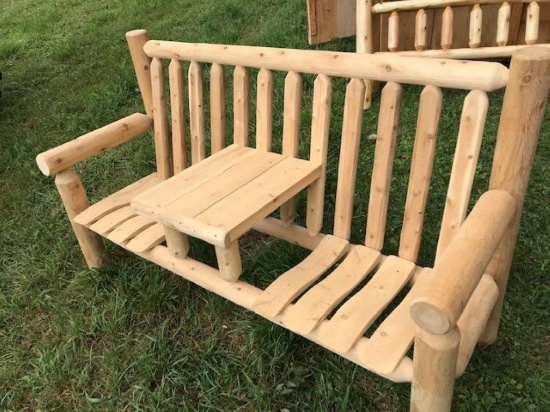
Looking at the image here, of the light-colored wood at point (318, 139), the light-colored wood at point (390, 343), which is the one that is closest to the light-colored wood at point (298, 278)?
the light-colored wood at point (318, 139)

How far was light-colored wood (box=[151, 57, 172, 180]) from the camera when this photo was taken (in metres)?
2.58

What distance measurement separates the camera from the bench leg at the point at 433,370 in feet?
4.42

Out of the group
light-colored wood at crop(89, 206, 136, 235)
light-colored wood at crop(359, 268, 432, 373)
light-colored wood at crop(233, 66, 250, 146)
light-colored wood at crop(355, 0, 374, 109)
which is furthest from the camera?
light-colored wood at crop(355, 0, 374, 109)

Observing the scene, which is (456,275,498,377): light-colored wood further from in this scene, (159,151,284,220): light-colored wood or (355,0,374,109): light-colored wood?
(355,0,374,109): light-colored wood

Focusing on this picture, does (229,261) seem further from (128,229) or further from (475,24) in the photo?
(475,24)

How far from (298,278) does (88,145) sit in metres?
1.24

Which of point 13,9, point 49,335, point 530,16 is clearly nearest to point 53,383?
point 49,335

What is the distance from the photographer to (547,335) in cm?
224

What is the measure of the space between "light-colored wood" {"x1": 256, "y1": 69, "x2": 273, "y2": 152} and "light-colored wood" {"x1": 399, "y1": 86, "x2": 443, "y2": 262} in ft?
2.24

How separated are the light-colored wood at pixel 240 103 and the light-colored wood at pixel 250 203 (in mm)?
300

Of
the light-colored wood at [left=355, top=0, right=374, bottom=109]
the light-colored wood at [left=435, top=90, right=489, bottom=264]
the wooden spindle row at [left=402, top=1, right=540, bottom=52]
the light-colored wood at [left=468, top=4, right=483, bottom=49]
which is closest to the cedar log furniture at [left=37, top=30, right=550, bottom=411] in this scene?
the light-colored wood at [left=435, top=90, right=489, bottom=264]

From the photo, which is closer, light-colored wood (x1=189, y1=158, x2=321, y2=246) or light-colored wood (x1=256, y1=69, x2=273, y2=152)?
light-colored wood (x1=189, y1=158, x2=321, y2=246)

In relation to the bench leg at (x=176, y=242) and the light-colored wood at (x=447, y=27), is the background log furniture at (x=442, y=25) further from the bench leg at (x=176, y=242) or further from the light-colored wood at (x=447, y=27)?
the bench leg at (x=176, y=242)

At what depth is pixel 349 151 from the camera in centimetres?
205
